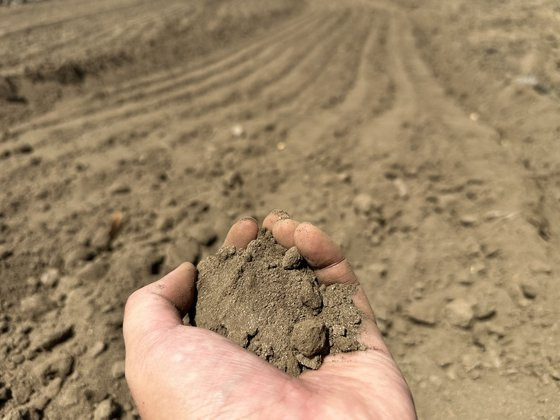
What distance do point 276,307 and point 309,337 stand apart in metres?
0.20

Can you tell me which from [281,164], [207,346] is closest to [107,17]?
[281,164]

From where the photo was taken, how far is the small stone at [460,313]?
2.09m

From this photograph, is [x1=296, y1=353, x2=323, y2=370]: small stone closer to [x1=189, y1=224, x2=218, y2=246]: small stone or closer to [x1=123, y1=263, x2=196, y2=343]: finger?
[x1=123, y1=263, x2=196, y2=343]: finger

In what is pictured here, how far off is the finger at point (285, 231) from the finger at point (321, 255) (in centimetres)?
2

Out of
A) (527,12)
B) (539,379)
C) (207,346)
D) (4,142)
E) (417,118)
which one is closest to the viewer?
(207,346)

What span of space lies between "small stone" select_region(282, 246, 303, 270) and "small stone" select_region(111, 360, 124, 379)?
3.00ft

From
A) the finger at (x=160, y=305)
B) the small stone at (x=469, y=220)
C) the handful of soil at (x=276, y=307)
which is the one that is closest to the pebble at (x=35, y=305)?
the finger at (x=160, y=305)

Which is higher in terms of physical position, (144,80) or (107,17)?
(107,17)

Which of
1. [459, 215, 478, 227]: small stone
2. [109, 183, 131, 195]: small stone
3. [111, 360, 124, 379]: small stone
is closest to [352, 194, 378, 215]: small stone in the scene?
[459, 215, 478, 227]: small stone

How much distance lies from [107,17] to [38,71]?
4.19 ft

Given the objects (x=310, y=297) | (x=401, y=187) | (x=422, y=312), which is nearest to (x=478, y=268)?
(x=422, y=312)

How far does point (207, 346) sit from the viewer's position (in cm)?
145

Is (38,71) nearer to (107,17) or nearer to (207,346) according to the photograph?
(107,17)

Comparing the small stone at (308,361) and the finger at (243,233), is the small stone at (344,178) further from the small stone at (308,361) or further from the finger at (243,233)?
the small stone at (308,361)
